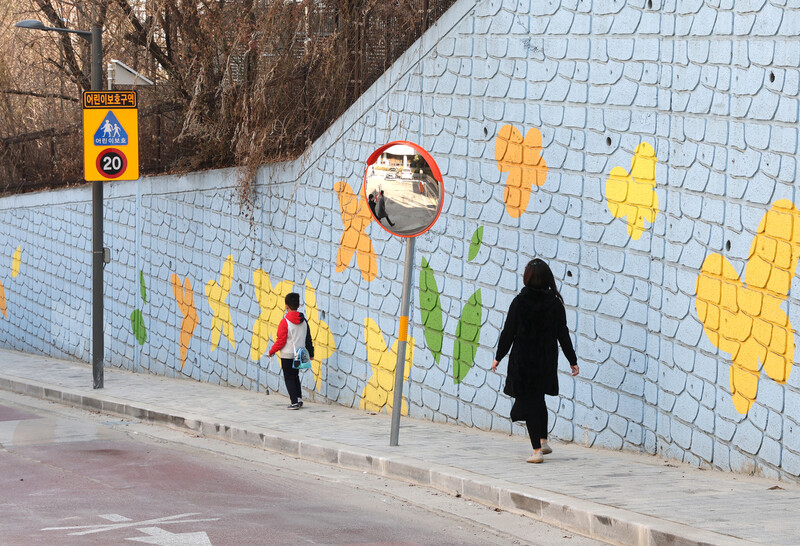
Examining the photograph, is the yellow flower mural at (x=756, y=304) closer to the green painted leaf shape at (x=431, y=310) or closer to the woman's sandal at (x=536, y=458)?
the woman's sandal at (x=536, y=458)

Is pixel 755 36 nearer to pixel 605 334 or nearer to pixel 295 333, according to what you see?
pixel 605 334

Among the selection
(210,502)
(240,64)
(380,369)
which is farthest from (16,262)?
(210,502)

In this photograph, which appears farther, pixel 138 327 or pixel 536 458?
pixel 138 327

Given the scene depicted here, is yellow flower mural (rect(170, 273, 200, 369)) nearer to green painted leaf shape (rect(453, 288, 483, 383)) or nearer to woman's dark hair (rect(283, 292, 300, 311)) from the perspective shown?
woman's dark hair (rect(283, 292, 300, 311))

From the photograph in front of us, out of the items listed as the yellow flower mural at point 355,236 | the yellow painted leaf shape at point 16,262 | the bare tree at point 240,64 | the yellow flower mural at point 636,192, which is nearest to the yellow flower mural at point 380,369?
the yellow flower mural at point 355,236

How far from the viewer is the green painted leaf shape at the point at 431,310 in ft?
37.0

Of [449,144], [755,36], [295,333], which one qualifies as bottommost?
[295,333]

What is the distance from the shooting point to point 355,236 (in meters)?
12.6

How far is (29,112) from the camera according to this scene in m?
25.0

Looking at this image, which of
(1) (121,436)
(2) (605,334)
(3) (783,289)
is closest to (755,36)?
(3) (783,289)

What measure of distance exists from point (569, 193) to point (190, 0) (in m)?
8.82

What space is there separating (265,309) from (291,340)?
6.08ft

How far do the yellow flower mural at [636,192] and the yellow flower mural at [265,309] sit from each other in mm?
5719

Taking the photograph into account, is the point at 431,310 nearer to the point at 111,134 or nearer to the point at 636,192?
the point at 636,192
